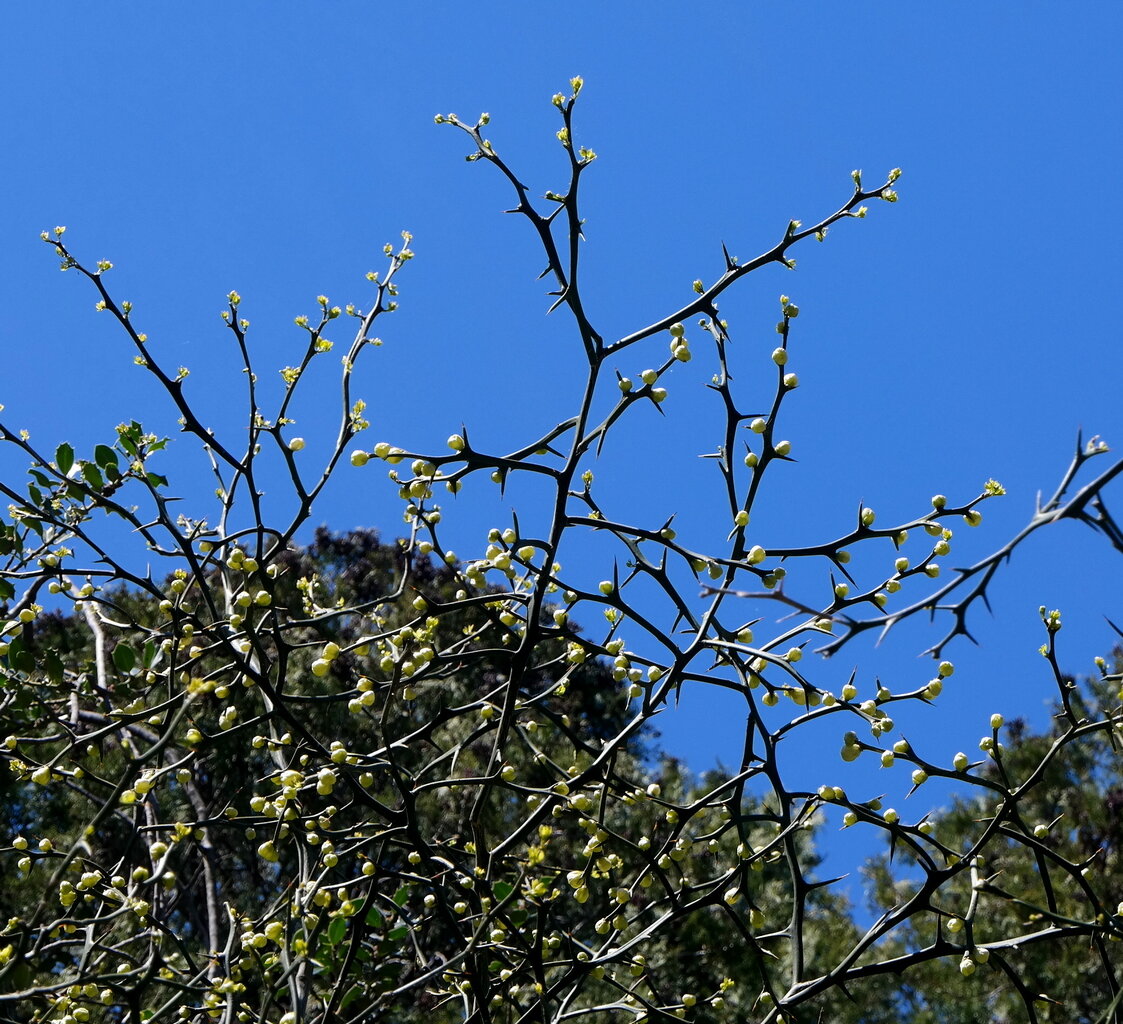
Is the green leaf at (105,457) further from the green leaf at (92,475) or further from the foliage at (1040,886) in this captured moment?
the foliage at (1040,886)

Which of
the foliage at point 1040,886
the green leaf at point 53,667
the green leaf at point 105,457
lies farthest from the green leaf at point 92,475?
the foliage at point 1040,886

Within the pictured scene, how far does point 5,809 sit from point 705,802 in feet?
22.7

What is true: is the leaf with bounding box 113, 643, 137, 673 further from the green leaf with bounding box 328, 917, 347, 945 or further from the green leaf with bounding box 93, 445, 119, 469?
the green leaf with bounding box 328, 917, 347, 945

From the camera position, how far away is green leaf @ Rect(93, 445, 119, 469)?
2754 millimetres

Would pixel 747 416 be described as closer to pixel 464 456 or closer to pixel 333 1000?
pixel 464 456

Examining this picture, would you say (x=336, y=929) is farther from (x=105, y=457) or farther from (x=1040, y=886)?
(x=1040, y=886)

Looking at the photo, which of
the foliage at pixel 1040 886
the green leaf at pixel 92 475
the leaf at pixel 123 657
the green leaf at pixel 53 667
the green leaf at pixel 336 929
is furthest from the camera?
the foliage at pixel 1040 886

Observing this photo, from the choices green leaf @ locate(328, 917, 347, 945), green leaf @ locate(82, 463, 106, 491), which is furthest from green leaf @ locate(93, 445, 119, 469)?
green leaf @ locate(328, 917, 347, 945)

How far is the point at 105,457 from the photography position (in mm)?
2756

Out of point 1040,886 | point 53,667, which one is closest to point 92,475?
point 53,667

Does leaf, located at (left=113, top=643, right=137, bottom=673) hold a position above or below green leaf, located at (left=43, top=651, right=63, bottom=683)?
below

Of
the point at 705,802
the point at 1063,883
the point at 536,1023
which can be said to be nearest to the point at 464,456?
the point at 705,802

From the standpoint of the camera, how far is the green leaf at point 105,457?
275 cm

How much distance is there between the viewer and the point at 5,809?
7.61 meters
